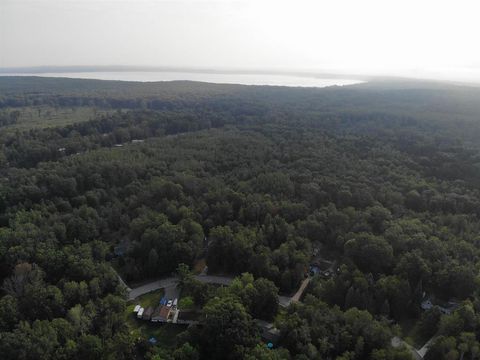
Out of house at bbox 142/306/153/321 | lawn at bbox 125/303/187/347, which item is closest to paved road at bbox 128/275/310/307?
house at bbox 142/306/153/321

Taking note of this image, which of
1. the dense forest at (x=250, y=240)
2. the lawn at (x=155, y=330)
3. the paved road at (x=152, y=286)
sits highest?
the dense forest at (x=250, y=240)

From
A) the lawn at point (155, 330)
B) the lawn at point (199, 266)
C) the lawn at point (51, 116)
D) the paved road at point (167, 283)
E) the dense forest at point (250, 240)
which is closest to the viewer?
the dense forest at point (250, 240)

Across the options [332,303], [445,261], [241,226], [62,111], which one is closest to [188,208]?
[241,226]

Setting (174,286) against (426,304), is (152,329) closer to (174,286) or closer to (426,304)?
(174,286)

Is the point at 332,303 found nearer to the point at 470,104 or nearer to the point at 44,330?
the point at 44,330

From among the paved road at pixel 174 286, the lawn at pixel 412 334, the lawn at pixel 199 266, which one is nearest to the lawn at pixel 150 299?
the paved road at pixel 174 286

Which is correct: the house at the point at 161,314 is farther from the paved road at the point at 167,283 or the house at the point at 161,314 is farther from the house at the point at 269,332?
the house at the point at 269,332

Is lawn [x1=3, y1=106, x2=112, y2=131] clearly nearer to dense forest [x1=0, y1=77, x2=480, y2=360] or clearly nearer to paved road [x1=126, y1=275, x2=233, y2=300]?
dense forest [x1=0, y1=77, x2=480, y2=360]

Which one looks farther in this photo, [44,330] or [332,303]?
[332,303]

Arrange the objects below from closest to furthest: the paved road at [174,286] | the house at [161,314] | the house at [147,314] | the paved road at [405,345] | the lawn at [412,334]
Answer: the paved road at [405,345], the lawn at [412,334], the house at [161,314], the house at [147,314], the paved road at [174,286]
